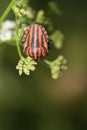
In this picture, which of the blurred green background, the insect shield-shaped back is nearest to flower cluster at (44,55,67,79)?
the insect shield-shaped back

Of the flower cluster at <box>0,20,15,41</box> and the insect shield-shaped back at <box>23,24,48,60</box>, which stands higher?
the flower cluster at <box>0,20,15,41</box>

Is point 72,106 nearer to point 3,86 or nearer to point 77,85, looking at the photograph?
point 77,85

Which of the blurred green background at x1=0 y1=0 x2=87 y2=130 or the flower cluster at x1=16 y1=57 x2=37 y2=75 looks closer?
the flower cluster at x1=16 y1=57 x2=37 y2=75

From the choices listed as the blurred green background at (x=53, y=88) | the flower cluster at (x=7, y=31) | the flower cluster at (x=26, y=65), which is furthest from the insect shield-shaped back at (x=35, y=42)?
the blurred green background at (x=53, y=88)

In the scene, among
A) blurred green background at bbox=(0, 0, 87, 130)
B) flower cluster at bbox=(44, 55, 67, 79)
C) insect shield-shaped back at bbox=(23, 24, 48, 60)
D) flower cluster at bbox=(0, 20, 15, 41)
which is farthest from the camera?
blurred green background at bbox=(0, 0, 87, 130)

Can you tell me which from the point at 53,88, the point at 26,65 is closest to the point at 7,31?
the point at 26,65

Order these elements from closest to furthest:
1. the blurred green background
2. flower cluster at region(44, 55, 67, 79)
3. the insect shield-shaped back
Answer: the insect shield-shaped back → flower cluster at region(44, 55, 67, 79) → the blurred green background

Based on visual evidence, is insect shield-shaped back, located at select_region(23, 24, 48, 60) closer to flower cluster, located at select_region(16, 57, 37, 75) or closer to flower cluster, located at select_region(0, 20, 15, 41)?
A: flower cluster, located at select_region(16, 57, 37, 75)
